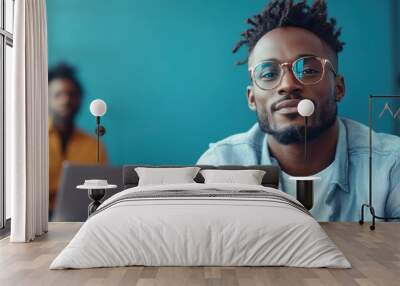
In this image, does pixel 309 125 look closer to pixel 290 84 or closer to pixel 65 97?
pixel 290 84

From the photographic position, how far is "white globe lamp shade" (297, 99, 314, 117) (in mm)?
7500

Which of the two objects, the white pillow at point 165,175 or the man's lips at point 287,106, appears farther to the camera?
the man's lips at point 287,106

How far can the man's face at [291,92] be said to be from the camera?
7793mm

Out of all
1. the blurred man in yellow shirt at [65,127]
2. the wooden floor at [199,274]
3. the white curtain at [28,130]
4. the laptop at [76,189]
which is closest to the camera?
the wooden floor at [199,274]

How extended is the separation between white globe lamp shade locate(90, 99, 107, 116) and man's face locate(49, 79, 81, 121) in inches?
18.6

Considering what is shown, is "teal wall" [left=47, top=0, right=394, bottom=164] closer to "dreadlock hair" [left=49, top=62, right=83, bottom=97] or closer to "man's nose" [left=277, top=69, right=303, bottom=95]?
"dreadlock hair" [left=49, top=62, right=83, bottom=97]

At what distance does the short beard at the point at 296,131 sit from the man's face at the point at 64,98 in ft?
7.93

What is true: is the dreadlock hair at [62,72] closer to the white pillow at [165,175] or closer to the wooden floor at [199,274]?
the white pillow at [165,175]

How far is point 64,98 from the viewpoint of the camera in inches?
311

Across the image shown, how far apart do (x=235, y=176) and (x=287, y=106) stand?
51.7 inches

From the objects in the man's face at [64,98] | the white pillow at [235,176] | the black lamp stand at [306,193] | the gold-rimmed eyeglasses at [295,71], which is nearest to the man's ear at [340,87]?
the gold-rimmed eyeglasses at [295,71]

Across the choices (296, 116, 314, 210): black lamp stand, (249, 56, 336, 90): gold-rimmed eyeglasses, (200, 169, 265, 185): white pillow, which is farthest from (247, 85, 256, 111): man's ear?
(296, 116, 314, 210): black lamp stand

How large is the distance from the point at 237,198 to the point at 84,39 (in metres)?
3.70

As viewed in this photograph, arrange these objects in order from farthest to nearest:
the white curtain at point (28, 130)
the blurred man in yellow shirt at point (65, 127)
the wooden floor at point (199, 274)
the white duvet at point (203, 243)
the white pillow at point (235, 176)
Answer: the blurred man in yellow shirt at point (65, 127) < the white pillow at point (235, 176) < the white curtain at point (28, 130) < the white duvet at point (203, 243) < the wooden floor at point (199, 274)
